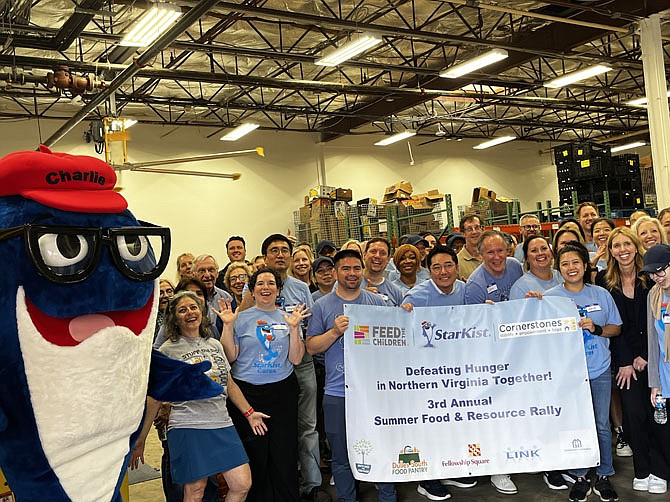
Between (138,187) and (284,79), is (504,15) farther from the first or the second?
(138,187)

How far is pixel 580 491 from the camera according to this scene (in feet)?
14.7

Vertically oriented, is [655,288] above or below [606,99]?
below

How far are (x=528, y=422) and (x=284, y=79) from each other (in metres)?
10.4

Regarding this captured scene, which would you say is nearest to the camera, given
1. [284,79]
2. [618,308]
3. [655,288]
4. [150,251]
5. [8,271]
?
[8,271]

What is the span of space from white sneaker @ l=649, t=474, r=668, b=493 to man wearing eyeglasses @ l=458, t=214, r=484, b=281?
8.26ft

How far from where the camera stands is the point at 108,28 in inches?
422

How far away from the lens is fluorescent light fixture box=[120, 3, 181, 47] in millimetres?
7848

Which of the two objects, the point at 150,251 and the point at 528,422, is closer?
the point at 150,251

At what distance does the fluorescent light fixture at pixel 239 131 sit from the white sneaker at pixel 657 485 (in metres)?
12.0

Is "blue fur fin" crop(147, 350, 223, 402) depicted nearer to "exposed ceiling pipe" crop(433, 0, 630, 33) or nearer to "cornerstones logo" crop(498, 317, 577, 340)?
"cornerstones logo" crop(498, 317, 577, 340)

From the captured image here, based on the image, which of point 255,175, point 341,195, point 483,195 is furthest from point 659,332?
point 255,175

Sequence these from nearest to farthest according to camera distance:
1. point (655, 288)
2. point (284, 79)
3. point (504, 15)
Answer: point (655, 288), point (504, 15), point (284, 79)

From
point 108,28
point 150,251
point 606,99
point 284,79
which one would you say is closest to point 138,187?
point 284,79

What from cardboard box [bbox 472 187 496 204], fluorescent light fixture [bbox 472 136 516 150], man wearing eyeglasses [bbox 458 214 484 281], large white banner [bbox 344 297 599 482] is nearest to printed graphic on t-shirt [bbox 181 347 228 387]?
large white banner [bbox 344 297 599 482]
